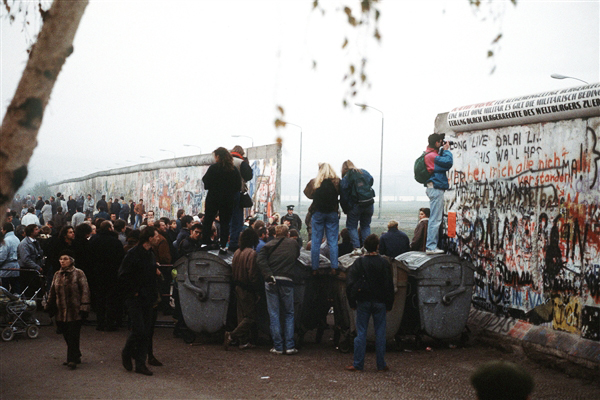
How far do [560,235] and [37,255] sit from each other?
9.53 metres

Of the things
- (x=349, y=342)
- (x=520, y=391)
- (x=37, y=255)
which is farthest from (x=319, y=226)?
(x=520, y=391)

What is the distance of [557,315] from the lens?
985cm

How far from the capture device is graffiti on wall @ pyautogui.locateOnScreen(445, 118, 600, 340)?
9.40m

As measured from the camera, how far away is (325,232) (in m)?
10.9

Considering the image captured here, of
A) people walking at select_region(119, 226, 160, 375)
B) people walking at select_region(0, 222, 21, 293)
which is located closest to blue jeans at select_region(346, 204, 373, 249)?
people walking at select_region(119, 226, 160, 375)

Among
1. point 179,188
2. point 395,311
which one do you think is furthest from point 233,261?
point 179,188

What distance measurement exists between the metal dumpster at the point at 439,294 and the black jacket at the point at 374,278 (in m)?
1.42

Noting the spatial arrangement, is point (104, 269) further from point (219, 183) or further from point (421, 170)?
point (421, 170)

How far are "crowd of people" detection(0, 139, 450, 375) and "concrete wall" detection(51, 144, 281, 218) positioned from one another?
4.09 metres

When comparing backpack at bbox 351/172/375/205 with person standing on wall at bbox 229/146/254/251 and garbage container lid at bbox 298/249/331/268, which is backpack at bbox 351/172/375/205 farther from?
person standing on wall at bbox 229/146/254/251

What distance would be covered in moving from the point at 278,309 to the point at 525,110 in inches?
193

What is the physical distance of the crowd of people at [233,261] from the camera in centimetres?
899

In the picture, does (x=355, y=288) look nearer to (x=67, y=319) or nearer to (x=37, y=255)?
(x=67, y=319)

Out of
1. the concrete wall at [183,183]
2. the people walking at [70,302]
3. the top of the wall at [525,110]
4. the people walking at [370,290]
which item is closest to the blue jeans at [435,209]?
the top of the wall at [525,110]
